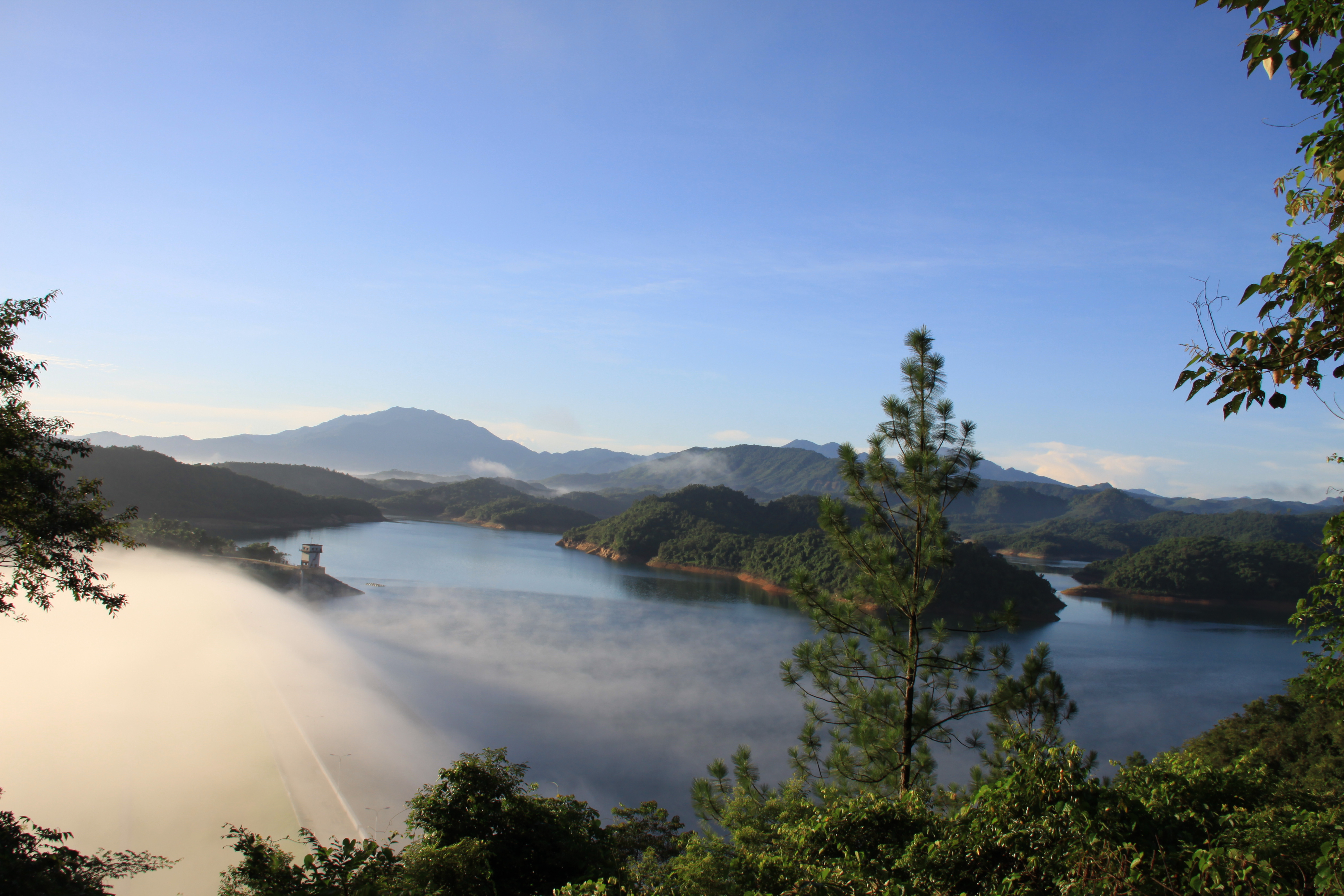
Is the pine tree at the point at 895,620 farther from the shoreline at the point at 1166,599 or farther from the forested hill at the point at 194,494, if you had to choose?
the forested hill at the point at 194,494

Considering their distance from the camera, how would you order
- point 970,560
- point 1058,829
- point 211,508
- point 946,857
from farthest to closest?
point 211,508
point 970,560
point 946,857
point 1058,829

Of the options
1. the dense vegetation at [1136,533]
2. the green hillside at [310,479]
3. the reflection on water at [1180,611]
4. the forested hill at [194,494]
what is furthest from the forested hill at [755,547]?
the green hillside at [310,479]

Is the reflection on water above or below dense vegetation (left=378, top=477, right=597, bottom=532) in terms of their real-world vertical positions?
below

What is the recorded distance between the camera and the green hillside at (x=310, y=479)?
98.6 m

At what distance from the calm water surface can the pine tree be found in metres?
4.73

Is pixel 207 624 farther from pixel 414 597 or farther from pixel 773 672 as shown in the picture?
pixel 773 672

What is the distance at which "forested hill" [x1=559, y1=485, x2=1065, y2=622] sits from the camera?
42094 mm

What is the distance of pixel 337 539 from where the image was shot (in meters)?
64.1

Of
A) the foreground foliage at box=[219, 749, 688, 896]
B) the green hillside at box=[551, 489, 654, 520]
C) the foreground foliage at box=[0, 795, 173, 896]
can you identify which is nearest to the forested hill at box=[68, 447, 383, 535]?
the green hillside at box=[551, 489, 654, 520]

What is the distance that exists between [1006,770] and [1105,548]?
94.9 m

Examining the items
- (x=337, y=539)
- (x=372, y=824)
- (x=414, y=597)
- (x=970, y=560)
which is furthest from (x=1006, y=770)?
(x=337, y=539)

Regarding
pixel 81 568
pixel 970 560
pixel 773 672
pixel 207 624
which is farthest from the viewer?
pixel 970 560

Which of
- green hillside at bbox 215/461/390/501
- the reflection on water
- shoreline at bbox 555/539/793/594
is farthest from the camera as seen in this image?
green hillside at bbox 215/461/390/501

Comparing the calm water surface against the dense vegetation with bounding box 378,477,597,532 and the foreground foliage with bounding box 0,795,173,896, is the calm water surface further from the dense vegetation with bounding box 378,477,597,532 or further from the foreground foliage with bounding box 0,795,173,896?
the dense vegetation with bounding box 378,477,597,532
